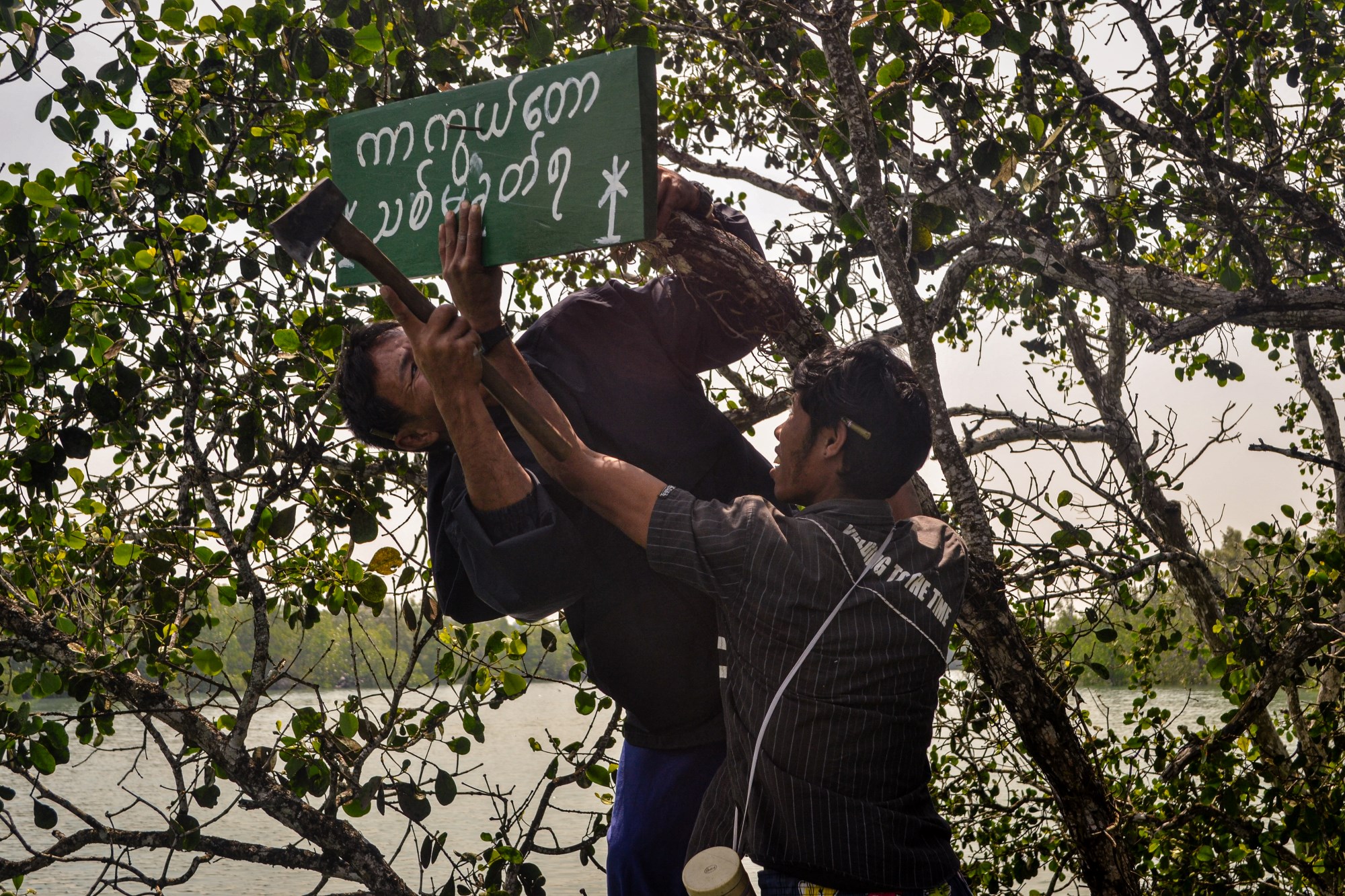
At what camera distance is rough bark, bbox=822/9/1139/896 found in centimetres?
242

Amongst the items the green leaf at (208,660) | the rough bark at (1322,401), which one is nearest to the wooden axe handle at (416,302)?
the green leaf at (208,660)

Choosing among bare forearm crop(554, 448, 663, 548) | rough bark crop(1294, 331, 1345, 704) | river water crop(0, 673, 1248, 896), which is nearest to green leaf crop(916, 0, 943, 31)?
bare forearm crop(554, 448, 663, 548)

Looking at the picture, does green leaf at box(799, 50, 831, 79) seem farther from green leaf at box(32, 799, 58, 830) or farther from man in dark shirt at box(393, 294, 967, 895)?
green leaf at box(32, 799, 58, 830)

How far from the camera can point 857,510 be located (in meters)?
1.82

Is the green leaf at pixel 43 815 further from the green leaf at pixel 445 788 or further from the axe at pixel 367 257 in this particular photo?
the axe at pixel 367 257

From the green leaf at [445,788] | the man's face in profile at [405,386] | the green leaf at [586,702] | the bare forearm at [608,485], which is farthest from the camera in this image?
the green leaf at [586,702]

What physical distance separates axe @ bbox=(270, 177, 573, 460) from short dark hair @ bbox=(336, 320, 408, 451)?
1.11 ft

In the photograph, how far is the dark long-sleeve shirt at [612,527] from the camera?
1722 mm

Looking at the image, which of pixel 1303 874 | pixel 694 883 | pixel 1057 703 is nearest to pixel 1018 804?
pixel 1303 874

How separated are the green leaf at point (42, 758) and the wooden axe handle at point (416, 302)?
6.92 ft

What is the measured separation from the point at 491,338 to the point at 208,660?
6.10 ft

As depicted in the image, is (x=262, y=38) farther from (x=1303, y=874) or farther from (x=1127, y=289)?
(x=1303, y=874)

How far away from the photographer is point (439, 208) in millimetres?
1689

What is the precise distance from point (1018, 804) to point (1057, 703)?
2041mm
